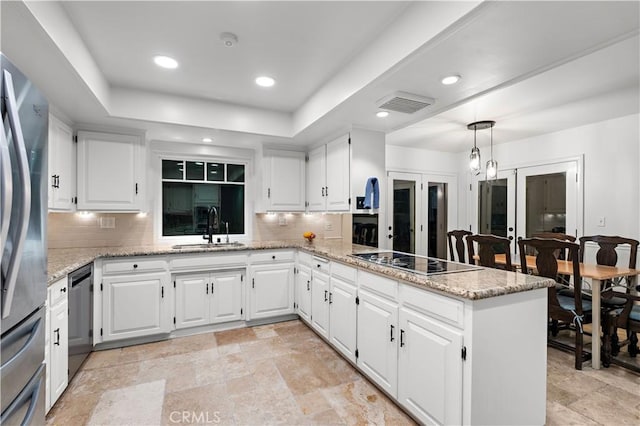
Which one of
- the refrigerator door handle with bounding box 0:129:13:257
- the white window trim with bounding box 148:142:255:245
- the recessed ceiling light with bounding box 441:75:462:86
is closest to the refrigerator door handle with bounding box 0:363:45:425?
the refrigerator door handle with bounding box 0:129:13:257

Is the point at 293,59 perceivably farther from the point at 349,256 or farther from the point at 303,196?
the point at 303,196

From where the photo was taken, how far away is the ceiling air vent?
2432 millimetres

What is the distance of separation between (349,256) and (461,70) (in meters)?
1.59

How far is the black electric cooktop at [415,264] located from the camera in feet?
6.82

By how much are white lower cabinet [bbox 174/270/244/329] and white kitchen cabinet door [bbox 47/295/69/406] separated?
A: 1.07 metres

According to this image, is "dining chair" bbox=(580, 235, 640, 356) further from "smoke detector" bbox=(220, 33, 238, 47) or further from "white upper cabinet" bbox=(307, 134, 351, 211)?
"smoke detector" bbox=(220, 33, 238, 47)

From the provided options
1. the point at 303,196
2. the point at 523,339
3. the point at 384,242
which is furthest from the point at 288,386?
the point at 384,242

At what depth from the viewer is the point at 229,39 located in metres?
2.16

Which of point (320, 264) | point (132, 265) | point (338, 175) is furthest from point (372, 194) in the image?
point (132, 265)

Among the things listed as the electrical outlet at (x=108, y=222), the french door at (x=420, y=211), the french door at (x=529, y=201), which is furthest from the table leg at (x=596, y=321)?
the electrical outlet at (x=108, y=222)

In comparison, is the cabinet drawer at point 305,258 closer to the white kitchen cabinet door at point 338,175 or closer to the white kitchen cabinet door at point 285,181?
the white kitchen cabinet door at point 338,175

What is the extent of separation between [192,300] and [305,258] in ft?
4.14

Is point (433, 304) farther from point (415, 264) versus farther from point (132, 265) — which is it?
point (132, 265)

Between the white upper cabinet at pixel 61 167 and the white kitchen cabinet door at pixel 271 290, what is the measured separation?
1.88 m
